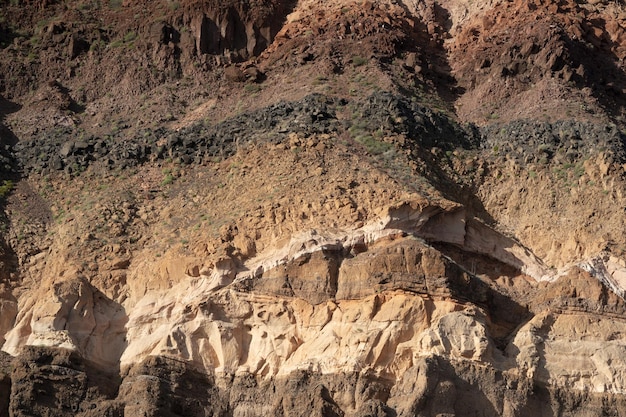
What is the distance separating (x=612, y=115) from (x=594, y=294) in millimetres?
11920

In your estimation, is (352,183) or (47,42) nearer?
(352,183)

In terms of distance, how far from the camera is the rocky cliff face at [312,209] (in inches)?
1860

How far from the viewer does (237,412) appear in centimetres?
4722

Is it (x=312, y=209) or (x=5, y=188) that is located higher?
(x=5, y=188)

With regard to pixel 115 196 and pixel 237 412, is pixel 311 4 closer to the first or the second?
pixel 115 196

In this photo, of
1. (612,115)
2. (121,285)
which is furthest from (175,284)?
(612,115)

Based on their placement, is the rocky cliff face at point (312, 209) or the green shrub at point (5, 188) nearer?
the rocky cliff face at point (312, 209)

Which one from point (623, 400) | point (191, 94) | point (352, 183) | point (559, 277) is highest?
point (191, 94)

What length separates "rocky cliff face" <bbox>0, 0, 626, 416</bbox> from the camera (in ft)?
155

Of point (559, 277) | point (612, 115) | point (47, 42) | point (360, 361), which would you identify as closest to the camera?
point (360, 361)

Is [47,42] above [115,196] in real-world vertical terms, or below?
above

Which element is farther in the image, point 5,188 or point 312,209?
point 5,188

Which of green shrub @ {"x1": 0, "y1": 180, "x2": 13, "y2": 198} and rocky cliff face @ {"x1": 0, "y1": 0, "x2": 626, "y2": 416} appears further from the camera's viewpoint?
green shrub @ {"x1": 0, "y1": 180, "x2": 13, "y2": 198}

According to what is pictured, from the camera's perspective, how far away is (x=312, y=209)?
50.3 metres
